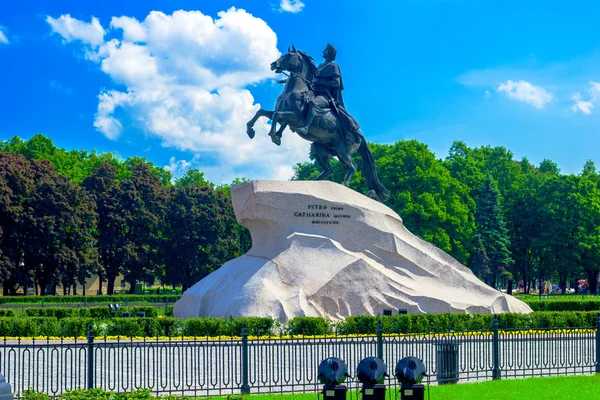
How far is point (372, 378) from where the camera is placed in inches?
386

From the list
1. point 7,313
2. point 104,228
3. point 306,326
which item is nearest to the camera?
point 306,326

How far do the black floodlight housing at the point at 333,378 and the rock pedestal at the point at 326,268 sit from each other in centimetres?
1148

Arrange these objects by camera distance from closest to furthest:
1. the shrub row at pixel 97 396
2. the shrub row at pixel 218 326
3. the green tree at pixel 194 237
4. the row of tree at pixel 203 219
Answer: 1. the shrub row at pixel 97 396
2. the shrub row at pixel 218 326
3. the row of tree at pixel 203 219
4. the green tree at pixel 194 237

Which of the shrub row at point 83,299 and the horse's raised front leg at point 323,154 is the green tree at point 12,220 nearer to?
the shrub row at point 83,299

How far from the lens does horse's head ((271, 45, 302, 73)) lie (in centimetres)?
2480

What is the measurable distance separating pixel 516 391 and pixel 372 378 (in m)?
4.55

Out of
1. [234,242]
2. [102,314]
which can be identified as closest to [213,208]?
[234,242]

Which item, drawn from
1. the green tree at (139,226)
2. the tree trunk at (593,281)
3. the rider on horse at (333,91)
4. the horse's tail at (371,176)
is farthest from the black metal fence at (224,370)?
the tree trunk at (593,281)

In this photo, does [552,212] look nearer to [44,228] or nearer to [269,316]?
[44,228]

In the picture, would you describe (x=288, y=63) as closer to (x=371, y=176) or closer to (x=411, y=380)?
(x=371, y=176)

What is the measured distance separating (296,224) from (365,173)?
16.8ft

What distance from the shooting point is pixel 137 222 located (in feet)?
185

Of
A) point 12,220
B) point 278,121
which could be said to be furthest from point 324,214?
point 12,220

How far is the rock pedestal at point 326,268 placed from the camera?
874 inches
